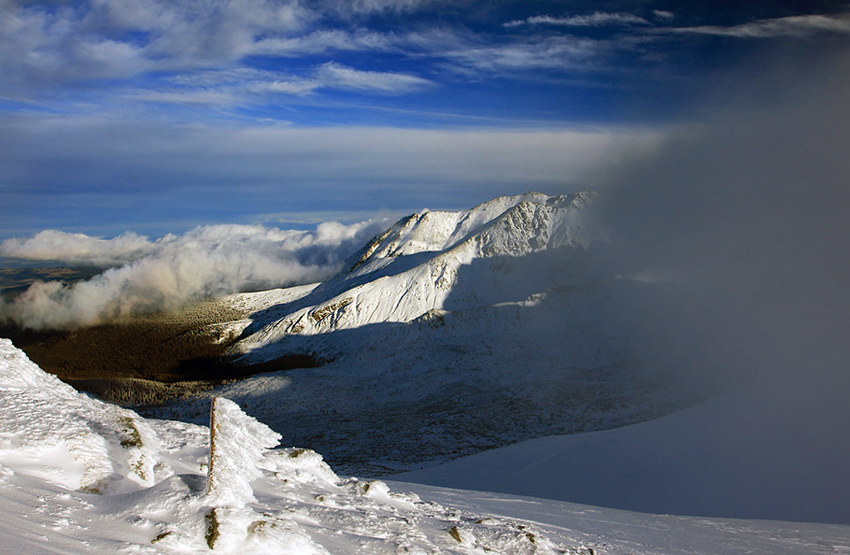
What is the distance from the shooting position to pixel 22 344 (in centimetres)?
6638

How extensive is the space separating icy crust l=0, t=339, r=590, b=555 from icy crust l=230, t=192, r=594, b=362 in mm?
42584

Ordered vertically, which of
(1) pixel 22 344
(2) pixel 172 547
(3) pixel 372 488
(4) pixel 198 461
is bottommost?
(1) pixel 22 344

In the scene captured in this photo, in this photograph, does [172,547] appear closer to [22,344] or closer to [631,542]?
[631,542]

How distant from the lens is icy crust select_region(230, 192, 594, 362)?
5247 cm

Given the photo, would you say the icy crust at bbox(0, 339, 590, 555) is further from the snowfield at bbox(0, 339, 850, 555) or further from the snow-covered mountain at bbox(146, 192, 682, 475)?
the snow-covered mountain at bbox(146, 192, 682, 475)

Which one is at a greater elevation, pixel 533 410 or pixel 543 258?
pixel 543 258

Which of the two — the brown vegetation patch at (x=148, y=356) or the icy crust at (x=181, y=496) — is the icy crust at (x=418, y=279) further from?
the icy crust at (x=181, y=496)

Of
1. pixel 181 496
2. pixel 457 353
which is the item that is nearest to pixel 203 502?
pixel 181 496

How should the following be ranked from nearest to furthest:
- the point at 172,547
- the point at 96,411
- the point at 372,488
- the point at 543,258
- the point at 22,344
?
the point at 172,547
the point at 96,411
the point at 372,488
the point at 543,258
the point at 22,344

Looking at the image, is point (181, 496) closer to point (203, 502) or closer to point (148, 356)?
point (203, 502)

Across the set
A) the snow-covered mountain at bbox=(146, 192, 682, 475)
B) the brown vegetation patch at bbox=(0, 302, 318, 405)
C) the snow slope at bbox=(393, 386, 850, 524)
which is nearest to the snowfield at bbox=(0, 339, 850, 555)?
the snow slope at bbox=(393, 386, 850, 524)

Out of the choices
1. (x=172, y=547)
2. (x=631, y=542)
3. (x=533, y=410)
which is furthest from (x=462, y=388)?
(x=172, y=547)

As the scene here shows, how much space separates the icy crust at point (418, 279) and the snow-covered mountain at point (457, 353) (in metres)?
0.17

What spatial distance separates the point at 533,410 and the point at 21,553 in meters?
30.6
